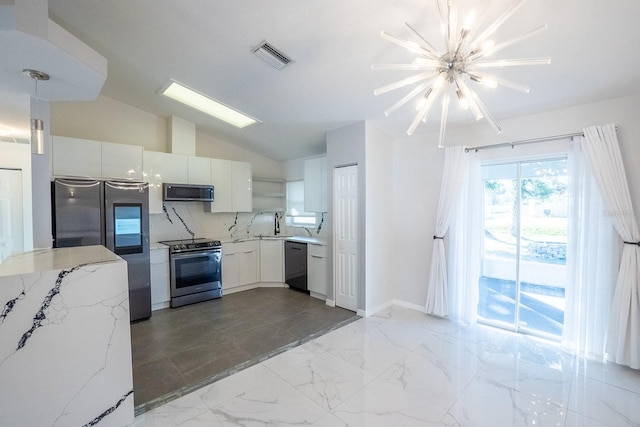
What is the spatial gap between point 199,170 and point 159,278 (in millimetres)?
1740

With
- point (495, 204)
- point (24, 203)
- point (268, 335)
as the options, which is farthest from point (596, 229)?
Answer: point (24, 203)

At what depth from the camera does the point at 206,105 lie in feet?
12.8

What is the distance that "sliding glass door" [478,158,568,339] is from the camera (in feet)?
9.83

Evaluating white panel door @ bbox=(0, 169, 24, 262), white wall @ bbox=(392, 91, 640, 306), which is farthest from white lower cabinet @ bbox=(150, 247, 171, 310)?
white wall @ bbox=(392, 91, 640, 306)

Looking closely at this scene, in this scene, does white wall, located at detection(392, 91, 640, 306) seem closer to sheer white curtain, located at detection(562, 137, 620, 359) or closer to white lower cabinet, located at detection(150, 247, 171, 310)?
sheer white curtain, located at detection(562, 137, 620, 359)

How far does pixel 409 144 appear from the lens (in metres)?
3.95

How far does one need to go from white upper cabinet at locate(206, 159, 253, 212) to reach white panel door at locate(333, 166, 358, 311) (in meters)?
1.83

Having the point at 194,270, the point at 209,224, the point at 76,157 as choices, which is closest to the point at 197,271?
the point at 194,270

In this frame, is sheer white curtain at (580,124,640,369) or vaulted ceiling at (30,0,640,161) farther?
sheer white curtain at (580,124,640,369)

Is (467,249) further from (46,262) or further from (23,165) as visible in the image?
(23,165)

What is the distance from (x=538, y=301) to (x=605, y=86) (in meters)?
2.27

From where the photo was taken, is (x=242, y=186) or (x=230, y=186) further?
(x=242, y=186)

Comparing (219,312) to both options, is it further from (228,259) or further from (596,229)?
(596,229)

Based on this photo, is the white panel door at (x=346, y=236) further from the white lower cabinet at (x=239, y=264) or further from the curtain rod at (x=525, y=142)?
the white lower cabinet at (x=239, y=264)
